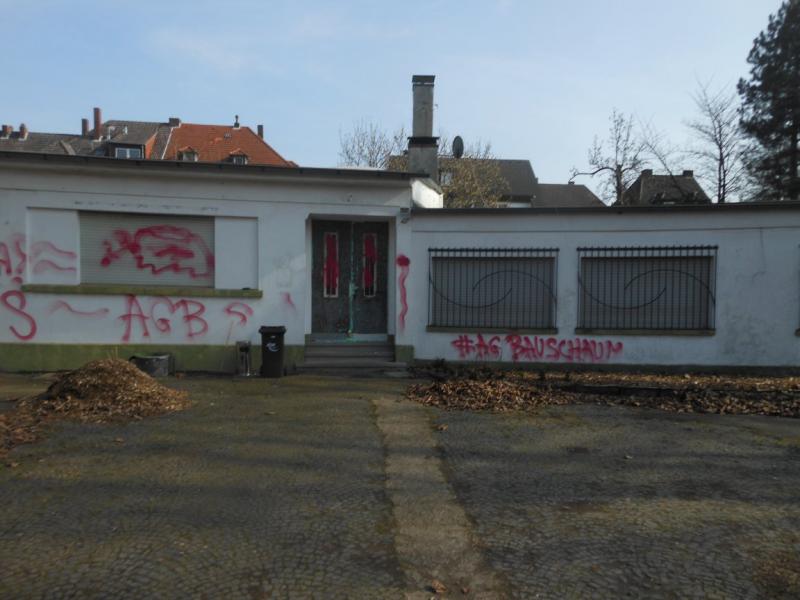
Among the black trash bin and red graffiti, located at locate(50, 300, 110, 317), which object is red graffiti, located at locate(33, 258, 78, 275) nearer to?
red graffiti, located at locate(50, 300, 110, 317)

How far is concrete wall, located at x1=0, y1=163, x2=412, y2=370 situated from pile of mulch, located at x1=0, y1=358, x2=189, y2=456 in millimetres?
2817

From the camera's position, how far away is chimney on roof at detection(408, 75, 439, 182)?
42.6 ft

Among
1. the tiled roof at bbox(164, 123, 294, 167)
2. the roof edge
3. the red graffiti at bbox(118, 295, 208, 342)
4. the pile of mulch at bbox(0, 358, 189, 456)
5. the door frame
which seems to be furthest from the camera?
the tiled roof at bbox(164, 123, 294, 167)

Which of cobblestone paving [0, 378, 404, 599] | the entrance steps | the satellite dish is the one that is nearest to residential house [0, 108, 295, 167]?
the satellite dish

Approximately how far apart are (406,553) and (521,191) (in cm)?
4871

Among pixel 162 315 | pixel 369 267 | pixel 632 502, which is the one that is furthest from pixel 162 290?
pixel 632 502

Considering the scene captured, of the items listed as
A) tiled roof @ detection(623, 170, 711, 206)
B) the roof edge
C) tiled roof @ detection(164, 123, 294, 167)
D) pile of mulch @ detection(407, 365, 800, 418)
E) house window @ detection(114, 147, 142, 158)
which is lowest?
pile of mulch @ detection(407, 365, 800, 418)

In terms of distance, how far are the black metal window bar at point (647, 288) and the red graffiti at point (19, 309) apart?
10072 millimetres

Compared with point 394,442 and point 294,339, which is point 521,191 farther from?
point 394,442

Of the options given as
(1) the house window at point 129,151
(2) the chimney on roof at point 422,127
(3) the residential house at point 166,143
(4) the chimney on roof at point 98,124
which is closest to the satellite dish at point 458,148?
(2) the chimney on roof at point 422,127

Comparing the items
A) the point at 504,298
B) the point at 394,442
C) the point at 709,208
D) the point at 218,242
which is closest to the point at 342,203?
the point at 218,242

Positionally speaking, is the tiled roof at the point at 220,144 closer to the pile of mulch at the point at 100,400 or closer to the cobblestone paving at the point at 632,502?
the pile of mulch at the point at 100,400

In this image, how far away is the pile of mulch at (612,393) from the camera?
845cm

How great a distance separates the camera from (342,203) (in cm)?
1119
